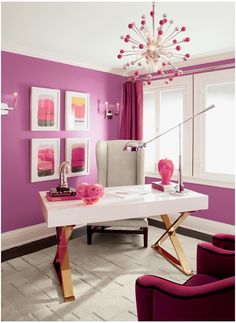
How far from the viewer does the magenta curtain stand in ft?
16.8

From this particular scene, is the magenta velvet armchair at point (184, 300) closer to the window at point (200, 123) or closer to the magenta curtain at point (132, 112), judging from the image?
the window at point (200, 123)

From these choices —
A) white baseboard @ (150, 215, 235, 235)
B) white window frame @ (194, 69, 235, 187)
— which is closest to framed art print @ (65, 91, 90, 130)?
white window frame @ (194, 69, 235, 187)

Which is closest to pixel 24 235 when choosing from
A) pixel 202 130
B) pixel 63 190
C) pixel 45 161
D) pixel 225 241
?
pixel 45 161

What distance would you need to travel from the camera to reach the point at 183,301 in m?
1.44

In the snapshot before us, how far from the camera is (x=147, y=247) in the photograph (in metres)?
3.86

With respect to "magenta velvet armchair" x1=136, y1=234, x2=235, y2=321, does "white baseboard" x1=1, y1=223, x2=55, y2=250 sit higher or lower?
lower

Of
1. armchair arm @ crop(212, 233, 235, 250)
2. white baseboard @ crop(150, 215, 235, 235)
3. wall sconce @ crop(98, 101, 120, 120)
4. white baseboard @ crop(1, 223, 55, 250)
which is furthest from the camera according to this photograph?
wall sconce @ crop(98, 101, 120, 120)

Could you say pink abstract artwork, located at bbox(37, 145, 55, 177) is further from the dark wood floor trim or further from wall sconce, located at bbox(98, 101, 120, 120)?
wall sconce, located at bbox(98, 101, 120, 120)

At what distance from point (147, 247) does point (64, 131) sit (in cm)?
203

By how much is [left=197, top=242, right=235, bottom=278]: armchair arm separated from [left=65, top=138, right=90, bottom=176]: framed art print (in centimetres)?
274

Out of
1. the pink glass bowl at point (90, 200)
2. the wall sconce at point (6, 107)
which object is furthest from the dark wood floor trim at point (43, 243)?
the wall sconce at point (6, 107)

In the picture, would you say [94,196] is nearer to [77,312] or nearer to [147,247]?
[77,312]

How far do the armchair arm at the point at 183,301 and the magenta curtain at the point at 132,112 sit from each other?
12.2ft

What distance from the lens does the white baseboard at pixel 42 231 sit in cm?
389
